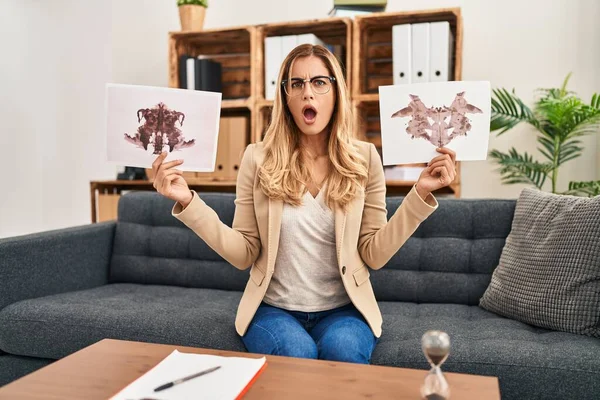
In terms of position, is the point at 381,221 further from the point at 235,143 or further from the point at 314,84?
the point at 235,143

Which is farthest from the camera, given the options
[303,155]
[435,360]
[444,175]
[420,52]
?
[420,52]

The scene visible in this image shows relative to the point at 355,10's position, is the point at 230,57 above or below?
below

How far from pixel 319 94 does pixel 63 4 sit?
9.73 ft

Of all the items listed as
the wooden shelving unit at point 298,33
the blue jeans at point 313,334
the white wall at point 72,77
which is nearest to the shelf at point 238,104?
the wooden shelving unit at point 298,33

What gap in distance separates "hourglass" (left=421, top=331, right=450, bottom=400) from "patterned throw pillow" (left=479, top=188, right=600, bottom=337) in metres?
0.85

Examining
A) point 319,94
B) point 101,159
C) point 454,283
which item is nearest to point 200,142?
point 319,94

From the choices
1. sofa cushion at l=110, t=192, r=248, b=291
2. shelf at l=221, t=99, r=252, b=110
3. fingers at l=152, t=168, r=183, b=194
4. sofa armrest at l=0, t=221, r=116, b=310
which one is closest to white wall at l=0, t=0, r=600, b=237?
shelf at l=221, t=99, r=252, b=110

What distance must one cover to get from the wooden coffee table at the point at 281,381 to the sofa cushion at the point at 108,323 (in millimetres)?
495

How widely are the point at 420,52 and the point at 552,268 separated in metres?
1.38

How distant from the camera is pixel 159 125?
1.40m

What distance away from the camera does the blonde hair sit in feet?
4.82

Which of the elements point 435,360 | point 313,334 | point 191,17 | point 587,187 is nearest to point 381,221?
point 313,334

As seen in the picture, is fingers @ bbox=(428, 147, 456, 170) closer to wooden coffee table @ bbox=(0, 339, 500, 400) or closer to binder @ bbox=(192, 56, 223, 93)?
wooden coffee table @ bbox=(0, 339, 500, 400)

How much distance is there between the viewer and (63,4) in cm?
373
